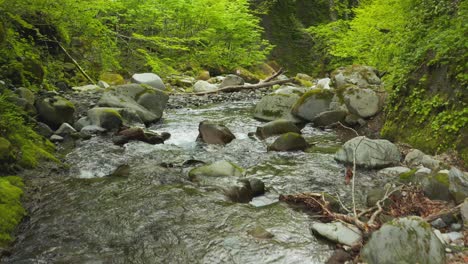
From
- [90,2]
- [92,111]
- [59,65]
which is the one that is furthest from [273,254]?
[59,65]

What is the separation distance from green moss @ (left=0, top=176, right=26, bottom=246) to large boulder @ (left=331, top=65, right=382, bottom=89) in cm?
953

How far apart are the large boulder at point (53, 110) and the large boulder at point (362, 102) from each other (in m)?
6.91

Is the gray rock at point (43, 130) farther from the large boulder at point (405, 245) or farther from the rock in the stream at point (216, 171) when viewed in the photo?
the large boulder at point (405, 245)

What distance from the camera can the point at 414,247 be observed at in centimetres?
332

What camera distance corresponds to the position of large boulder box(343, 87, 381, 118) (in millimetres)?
9625

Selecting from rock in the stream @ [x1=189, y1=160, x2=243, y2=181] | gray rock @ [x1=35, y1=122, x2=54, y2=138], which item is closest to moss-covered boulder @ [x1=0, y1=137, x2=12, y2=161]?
gray rock @ [x1=35, y1=122, x2=54, y2=138]

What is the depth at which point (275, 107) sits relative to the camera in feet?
36.5

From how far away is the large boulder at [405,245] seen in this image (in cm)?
329

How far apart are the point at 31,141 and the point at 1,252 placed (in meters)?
3.50

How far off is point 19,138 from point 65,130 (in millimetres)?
2141

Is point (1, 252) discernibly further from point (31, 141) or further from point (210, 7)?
point (210, 7)

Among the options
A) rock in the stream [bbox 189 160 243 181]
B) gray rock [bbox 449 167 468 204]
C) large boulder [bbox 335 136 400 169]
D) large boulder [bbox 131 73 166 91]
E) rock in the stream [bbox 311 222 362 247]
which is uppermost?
gray rock [bbox 449 167 468 204]

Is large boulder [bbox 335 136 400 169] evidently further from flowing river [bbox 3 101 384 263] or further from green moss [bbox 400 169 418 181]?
green moss [bbox 400 169 418 181]

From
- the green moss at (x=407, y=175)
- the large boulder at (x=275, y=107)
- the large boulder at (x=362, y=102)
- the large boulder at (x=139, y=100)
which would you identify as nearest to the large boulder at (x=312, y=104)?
the large boulder at (x=275, y=107)
